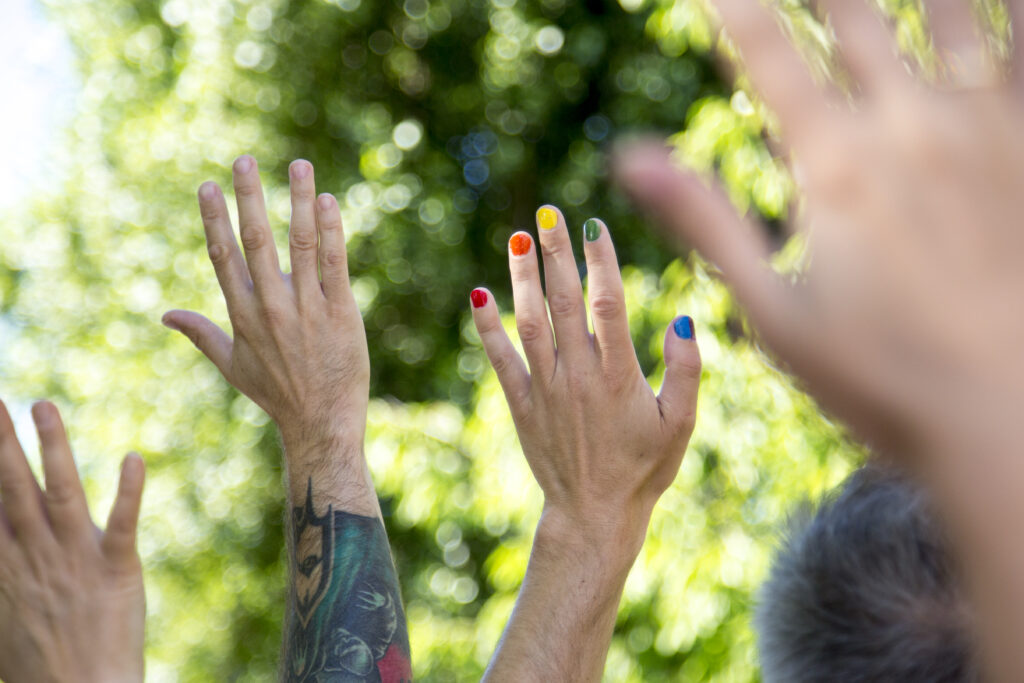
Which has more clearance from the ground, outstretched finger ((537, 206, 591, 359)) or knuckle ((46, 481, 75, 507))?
outstretched finger ((537, 206, 591, 359))

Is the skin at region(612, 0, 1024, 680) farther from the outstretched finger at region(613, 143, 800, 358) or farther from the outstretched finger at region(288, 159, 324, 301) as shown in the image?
the outstretched finger at region(288, 159, 324, 301)

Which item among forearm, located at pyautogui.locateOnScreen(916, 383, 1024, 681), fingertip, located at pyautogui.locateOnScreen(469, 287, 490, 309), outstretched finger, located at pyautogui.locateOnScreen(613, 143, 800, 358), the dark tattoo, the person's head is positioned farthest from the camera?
the dark tattoo

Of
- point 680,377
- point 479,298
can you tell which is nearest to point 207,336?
point 479,298

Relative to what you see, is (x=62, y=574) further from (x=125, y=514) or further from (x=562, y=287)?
(x=562, y=287)

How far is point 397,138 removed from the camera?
20.4 ft

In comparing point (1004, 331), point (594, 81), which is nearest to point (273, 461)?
point (594, 81)

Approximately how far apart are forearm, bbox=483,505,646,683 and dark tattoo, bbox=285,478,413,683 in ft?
0.75

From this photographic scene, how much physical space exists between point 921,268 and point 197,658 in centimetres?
719

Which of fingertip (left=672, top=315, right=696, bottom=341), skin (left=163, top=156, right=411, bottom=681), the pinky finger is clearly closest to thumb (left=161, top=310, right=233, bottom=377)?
skin (left=163, top=156, right=411, bottom=681)

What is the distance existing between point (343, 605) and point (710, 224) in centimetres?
87

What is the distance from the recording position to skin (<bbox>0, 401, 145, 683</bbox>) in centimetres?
96

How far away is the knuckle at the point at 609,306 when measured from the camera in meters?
0.92

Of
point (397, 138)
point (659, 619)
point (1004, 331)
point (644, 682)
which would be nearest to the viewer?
point (1004, 331)

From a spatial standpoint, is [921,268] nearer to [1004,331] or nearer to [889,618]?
[1004,331]
